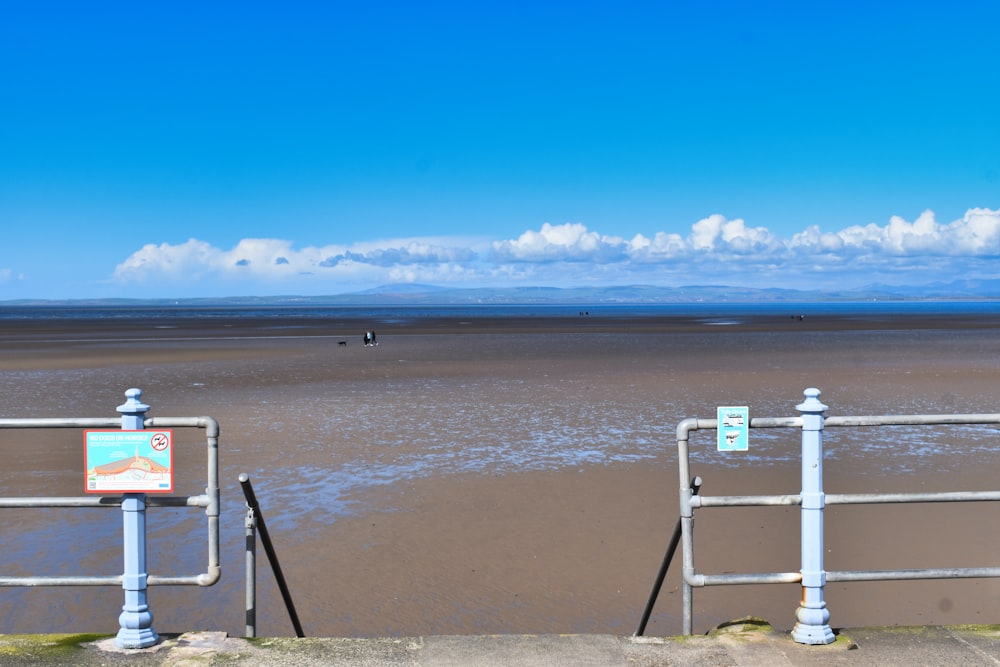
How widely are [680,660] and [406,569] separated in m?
4.03

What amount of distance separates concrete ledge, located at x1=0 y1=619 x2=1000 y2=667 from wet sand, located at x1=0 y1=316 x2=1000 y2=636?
2023 mm

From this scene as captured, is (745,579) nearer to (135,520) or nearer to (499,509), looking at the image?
(135,520)

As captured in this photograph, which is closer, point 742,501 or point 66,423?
point 742,501

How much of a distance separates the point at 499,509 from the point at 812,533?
560 cm

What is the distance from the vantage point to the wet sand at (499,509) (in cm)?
704

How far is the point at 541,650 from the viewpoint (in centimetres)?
458

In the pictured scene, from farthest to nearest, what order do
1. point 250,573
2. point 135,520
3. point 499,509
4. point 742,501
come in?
1. point 499,509
2. point 250,573
3. point 135,520
4. point 742,501

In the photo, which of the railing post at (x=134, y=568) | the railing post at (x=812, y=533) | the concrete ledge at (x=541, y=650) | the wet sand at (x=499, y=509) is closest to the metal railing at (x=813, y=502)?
the railing post at (x=812, y=533)

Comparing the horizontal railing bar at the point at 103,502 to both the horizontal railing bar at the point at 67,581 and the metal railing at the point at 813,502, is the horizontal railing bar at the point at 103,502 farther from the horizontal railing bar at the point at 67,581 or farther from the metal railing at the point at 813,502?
the metal railing at the point at 813,502

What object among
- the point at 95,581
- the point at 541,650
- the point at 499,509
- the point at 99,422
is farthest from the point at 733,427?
the point at 499,509

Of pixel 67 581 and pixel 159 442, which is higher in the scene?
pixel 159 442

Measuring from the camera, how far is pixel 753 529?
29.2 ft

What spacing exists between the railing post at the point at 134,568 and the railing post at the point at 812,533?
3530 mm

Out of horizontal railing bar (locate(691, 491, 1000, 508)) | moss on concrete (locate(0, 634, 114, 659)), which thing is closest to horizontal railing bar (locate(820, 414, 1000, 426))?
horizontal railing bar (locate(691, 491, 1000, 508))
